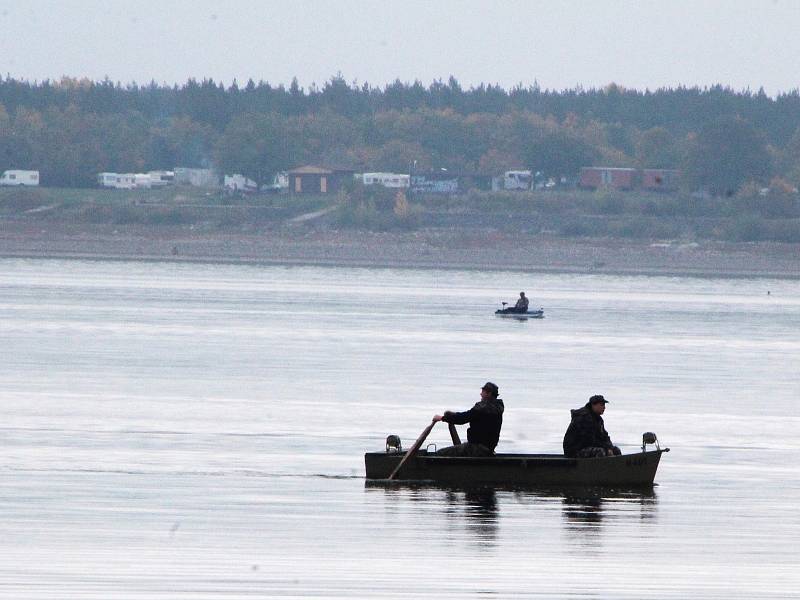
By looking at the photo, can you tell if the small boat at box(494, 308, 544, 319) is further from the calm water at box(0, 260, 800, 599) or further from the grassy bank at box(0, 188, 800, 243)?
the grassy bank at box(0, 188, 800, 243)

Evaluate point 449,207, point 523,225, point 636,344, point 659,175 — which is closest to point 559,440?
point 636,344

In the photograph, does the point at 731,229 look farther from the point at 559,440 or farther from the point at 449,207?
the point at 559,440

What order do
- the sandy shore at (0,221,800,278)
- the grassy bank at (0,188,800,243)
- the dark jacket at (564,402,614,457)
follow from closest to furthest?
the dark jacket at (564,402,614,457) < the sandy shore at (0,221,800,278) < the grassy bank at (0,188,800,243)

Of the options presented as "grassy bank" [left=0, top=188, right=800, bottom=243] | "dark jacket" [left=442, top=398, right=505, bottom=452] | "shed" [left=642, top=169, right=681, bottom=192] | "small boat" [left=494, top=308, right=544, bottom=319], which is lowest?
"small boat" [left=494, top=308, right=544, bottom=319]

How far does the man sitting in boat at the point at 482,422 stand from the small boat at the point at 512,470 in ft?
0.59

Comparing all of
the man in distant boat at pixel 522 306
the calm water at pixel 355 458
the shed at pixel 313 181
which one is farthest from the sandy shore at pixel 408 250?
the calm water at pixel 355 458

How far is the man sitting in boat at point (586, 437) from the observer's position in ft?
80.4

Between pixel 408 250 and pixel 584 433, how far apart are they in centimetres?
13567

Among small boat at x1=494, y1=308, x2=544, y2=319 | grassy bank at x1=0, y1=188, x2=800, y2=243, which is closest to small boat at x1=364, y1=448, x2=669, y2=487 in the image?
small boat at x1=494, y1=308, x2=544, y2=319

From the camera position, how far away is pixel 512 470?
2438cm

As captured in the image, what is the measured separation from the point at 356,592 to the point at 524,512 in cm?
594

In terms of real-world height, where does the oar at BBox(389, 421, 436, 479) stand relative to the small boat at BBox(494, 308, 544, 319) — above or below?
above

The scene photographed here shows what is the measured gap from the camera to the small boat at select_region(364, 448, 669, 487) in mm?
24391

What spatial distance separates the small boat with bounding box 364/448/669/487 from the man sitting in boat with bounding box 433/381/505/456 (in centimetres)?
18
